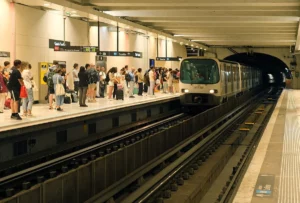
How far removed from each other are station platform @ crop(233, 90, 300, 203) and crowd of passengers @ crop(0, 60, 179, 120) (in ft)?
22.6

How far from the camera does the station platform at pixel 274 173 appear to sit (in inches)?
283

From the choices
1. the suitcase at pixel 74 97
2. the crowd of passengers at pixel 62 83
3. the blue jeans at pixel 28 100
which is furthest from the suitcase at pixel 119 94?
the blue jeans at pixel 28 100

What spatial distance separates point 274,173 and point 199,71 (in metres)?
14.9

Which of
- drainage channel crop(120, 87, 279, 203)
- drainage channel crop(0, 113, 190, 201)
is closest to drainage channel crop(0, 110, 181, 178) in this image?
drainage channel crop(0, 113, 190, 201)

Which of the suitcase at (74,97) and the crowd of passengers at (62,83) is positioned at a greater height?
the crowd of passengers at (62,83)

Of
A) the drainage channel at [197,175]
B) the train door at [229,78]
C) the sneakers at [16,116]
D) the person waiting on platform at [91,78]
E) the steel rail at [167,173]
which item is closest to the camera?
the steel rail at [167,173]

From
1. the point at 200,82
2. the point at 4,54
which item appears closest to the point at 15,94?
the point at 4,54

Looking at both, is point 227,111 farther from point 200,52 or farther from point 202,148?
point 200,52

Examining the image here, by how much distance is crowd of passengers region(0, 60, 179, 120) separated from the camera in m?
13.4

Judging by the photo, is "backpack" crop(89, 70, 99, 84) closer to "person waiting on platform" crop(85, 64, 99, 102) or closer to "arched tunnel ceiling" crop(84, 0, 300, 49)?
"person waiting on platform" crop(85, 64, 99, 102)

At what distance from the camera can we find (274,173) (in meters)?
8.70

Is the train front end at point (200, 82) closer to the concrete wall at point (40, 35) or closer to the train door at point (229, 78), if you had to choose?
the train door at point (229, 78)

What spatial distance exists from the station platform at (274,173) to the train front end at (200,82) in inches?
358

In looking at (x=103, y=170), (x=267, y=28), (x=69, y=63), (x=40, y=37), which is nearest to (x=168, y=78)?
(x=267, y=28)
